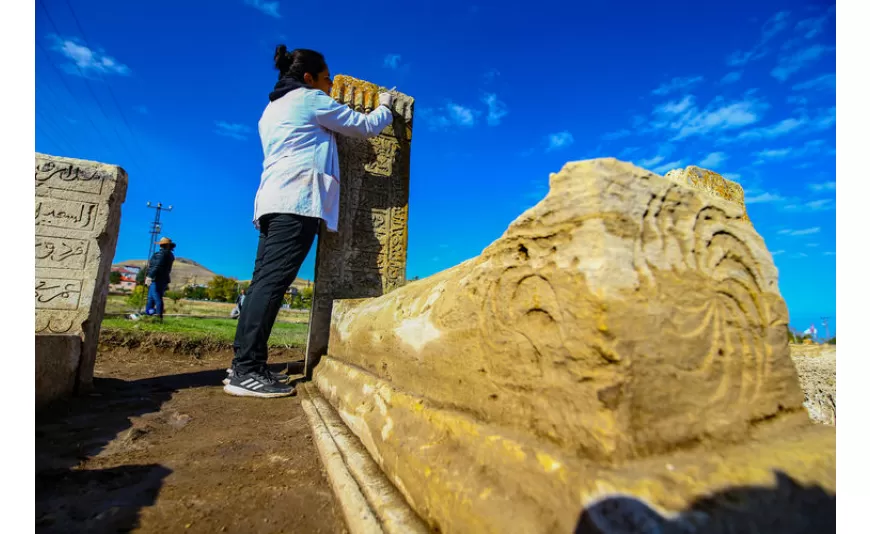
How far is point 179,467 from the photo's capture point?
146 cm

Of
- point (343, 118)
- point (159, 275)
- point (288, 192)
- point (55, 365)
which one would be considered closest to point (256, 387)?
point (55, 365)

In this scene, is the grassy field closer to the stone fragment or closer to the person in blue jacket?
the person in blue jacket

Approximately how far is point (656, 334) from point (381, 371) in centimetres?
126

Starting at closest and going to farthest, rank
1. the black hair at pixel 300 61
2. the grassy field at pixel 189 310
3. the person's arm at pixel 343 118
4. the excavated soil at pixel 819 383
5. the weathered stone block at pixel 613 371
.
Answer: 1. the weathered stone block at pixel 613 371
2. the excavated soil at pixel 819 383
3. the person's arm at pixel 343 118
4. the black hair at pixel 300 61
5. the grassy field at pixel 189 310

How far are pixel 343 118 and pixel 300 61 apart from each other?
0.59 meters

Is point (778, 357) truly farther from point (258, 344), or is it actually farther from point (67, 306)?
point (67, 306)

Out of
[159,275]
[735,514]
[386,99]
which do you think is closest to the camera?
[735,514]

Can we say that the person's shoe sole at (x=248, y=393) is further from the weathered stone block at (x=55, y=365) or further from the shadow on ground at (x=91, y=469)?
the weathered stone block at (x=55, y=365)

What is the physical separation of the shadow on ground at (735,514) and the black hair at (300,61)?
3.23 metres

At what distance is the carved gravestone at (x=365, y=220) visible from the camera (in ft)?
10.4

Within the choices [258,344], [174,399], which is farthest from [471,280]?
[174,399]

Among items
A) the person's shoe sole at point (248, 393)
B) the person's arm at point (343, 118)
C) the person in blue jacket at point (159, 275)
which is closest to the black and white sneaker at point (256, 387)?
the person's shoe sole at point (248, 393)

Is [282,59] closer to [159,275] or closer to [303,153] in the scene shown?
[303,153]

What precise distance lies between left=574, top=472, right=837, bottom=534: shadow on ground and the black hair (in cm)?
323
